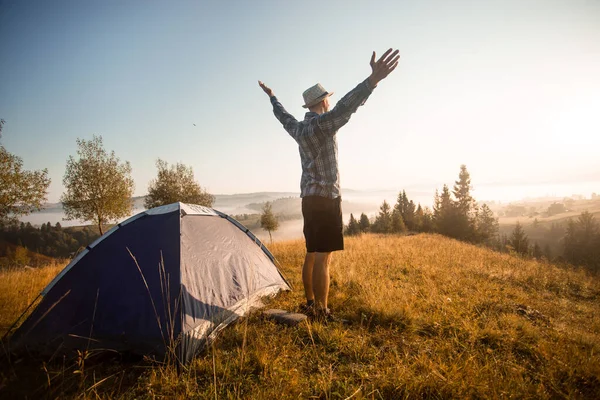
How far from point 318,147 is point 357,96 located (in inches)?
32.6

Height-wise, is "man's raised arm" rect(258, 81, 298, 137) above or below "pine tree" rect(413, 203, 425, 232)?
above

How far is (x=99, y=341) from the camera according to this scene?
2.97 m

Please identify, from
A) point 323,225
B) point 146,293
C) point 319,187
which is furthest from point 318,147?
point 146,293

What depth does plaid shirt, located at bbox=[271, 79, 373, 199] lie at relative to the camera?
10.4 ft

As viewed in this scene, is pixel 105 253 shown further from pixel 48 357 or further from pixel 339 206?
pixel 339 206

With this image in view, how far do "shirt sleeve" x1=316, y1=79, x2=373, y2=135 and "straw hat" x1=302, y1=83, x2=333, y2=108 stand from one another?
541 millimetres

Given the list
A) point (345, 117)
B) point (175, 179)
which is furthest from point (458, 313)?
point (175, 179)

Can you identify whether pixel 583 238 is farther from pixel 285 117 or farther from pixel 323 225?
pixel 285 117

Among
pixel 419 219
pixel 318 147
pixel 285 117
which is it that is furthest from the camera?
pixel 419 219

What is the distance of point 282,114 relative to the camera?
3.85 meters

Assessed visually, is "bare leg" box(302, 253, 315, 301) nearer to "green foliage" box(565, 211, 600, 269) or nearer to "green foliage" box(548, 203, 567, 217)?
"green foliage" box(565, 211, 600, 269)

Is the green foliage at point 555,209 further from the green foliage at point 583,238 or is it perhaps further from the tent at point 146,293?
the tent at point 146,293

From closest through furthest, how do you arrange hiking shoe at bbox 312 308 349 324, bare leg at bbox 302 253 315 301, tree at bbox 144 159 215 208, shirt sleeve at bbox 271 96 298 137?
1. hiking shoe at bbox 312 308 349 324
2. shirt sleeve at bbox 271 96 298 137
3. bare leg at bbox 302 253 315 301
4. tree at bbox 144 159 215 208

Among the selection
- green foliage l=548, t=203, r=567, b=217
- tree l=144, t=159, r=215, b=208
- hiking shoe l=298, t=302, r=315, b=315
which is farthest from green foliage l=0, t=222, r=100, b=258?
green foliage l=548, t=203, r=567, b=217
